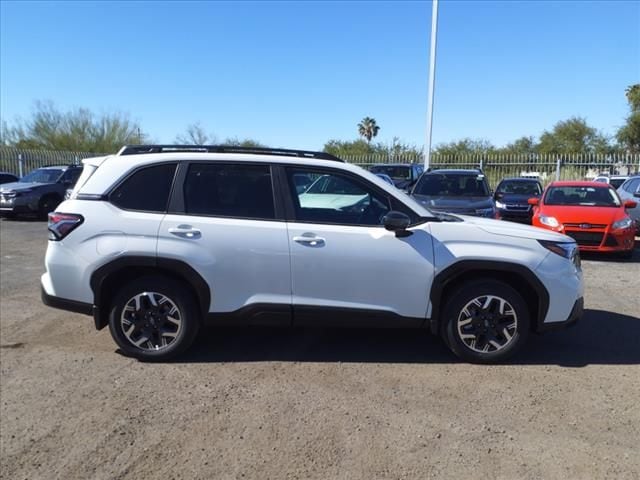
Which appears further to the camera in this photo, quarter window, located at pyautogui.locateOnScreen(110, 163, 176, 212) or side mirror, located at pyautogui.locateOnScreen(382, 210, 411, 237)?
quarter window, located at pyautogui.locateOnScreen(110, 163, 176, 212)

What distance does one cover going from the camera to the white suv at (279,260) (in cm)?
441

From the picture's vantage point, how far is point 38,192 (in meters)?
16.2

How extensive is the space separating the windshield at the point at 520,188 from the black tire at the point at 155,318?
44.8ft

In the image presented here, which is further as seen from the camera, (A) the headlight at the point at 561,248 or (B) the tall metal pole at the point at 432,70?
(B) the tall metal pole at the point at 432,70

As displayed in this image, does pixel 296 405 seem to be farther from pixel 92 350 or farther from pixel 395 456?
pixel 92 350

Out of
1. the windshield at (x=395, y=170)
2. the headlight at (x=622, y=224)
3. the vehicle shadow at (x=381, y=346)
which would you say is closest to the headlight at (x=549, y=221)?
the headlight at (x=622, y=224)

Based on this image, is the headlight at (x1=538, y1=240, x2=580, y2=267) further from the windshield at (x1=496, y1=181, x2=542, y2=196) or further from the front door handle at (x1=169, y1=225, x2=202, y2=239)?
the windshield at (x1=496, y1=181, x2=542, y2=196)

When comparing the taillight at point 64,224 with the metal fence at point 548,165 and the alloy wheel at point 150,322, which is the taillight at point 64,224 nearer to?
the alloy wheel at point 150,322

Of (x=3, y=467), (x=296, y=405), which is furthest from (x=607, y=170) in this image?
(x=3, y=467)

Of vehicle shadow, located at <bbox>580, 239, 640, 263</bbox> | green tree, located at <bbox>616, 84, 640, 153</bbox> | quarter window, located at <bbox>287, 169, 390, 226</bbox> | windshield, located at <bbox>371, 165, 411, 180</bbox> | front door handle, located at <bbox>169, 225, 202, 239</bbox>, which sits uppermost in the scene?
green tree, located at <bbox>616, 84, 640, 153</bbox>

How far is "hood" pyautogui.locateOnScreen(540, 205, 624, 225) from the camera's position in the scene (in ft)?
32.3

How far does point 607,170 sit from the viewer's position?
82.2 feet

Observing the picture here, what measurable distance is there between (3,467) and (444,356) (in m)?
3.43

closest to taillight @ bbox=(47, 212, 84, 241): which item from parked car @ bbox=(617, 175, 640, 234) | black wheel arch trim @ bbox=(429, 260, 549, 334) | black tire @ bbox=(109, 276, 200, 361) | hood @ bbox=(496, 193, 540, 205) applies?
black tire @ bbox=(109, 276, 200, 361)
